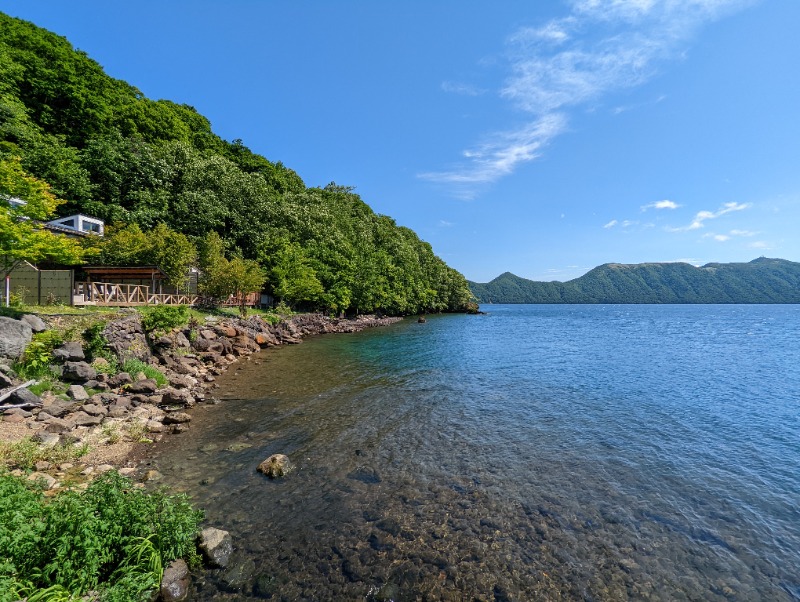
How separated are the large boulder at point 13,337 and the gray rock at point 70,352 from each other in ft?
3.64

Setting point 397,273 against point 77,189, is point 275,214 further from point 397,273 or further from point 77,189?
point 397,273

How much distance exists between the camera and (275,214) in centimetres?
6225

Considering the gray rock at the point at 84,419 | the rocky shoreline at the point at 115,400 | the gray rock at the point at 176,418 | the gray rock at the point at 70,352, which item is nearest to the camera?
the rocky shoreline at the point at 115,400

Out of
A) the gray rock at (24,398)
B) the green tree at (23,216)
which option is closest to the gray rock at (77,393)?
the gray rock at (24,398)

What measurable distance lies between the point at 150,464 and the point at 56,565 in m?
6.37

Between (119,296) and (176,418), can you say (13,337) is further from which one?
(119,296)

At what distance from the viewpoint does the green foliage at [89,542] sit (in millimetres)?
5324

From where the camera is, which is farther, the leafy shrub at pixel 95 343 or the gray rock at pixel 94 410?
the leafy shrub at pixel 95 343

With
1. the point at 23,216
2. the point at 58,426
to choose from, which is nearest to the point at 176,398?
the point at 58,426

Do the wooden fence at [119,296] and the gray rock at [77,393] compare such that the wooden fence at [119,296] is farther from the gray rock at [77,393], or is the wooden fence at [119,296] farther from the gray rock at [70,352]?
the gray rock at [77,393]

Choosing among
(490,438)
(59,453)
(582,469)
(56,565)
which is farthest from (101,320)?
(582,469)

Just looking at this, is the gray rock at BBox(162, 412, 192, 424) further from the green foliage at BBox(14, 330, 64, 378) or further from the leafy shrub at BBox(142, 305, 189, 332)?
the leafy shrub at BBox(142, 305, 189, 332)

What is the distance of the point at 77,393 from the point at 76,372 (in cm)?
152

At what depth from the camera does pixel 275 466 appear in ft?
36.1
